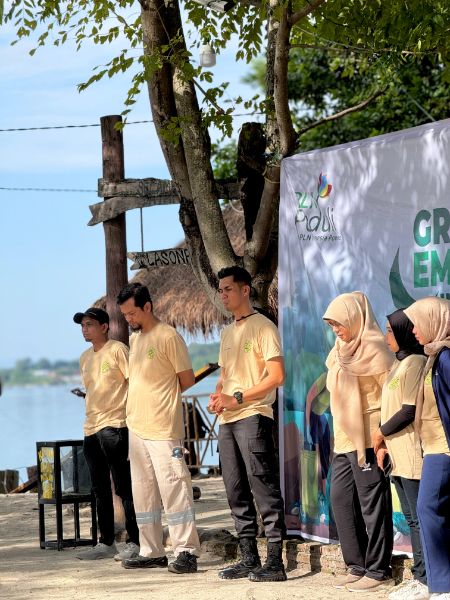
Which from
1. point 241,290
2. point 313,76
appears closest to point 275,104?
point 241,290

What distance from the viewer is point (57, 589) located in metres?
7.22

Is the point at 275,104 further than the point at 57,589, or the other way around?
the point at 275,104

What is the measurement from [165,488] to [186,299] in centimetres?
818

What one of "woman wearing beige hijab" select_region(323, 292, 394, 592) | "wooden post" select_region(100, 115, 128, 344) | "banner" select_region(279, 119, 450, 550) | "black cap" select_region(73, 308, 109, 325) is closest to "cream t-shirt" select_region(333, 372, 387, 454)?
"woman wearing beige hijab" select_region(323, 292, 394, 592)

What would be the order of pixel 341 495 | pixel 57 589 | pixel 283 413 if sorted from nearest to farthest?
pixel 341 495 → pixel 57 589 → pixel 283 413

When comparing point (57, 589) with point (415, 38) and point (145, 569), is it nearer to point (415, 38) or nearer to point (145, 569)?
point (145, 569)

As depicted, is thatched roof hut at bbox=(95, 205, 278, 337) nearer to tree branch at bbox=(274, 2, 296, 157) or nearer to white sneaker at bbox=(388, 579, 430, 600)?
tree branch at bbox=(274, 2, 296, 157)

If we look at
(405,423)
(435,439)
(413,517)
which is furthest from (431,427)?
(413,517)

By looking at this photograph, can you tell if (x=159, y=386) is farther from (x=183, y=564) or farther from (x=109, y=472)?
(x=109, y=472)

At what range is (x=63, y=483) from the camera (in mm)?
9062

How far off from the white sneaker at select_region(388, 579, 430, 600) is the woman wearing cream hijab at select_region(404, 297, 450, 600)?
46 cm

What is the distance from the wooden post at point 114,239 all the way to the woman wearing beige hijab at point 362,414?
11.6 feet

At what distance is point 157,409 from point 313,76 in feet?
44.1

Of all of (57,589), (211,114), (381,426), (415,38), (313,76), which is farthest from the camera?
(313,76)
